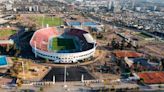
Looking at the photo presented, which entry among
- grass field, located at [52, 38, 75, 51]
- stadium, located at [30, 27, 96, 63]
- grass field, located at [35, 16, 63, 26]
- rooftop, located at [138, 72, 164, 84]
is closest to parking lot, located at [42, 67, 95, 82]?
stadium, located at [30, 27, 96, 63]

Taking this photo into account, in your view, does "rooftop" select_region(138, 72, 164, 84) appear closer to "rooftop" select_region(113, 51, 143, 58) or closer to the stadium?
"rooftop" select_region(113, 51, 143, 58)

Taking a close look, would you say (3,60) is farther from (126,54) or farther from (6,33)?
(6,33)

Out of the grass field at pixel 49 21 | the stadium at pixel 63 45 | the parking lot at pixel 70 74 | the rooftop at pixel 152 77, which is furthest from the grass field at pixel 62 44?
the grass field at pixel 49 21

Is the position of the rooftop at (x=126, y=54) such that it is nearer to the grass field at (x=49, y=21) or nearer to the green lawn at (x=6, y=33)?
the green lawn at (x=6, y=33)

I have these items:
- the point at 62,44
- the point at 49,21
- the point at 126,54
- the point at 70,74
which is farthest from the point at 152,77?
the point at 49,21

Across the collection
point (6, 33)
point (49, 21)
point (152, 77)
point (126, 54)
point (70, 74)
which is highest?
point (6, 33)

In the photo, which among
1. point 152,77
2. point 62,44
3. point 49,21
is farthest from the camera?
point 49,21

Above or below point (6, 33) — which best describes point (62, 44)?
above
